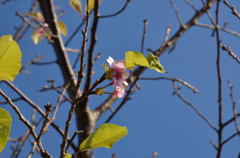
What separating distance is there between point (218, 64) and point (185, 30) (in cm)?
118

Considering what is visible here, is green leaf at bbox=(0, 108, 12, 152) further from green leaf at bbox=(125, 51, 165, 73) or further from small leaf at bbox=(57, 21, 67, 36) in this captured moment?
small leaf at bbox=(57, 21, 67, 36)

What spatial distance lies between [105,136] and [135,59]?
0.19 m

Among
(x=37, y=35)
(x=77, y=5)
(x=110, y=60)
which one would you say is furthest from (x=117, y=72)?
(x=37, y=35)

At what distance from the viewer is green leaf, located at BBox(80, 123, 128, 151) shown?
2.30 ft

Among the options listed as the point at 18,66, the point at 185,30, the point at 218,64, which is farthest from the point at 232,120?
the point at 185,30

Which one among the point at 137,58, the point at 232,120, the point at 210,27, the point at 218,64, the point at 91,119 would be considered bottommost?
the point at 137,58

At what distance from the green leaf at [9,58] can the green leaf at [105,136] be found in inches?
8.8

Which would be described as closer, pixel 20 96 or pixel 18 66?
pixel 18 66

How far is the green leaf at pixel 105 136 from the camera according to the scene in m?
0.70

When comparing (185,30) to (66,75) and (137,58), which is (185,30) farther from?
(137,58)

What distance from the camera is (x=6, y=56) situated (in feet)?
1.98

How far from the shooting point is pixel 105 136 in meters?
0.70

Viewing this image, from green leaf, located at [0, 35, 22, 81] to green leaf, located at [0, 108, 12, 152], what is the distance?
0.23 ft

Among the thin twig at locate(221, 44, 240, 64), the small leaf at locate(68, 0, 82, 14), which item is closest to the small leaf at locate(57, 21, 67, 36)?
the small leaf at locate(68, 0, 82, 14)
